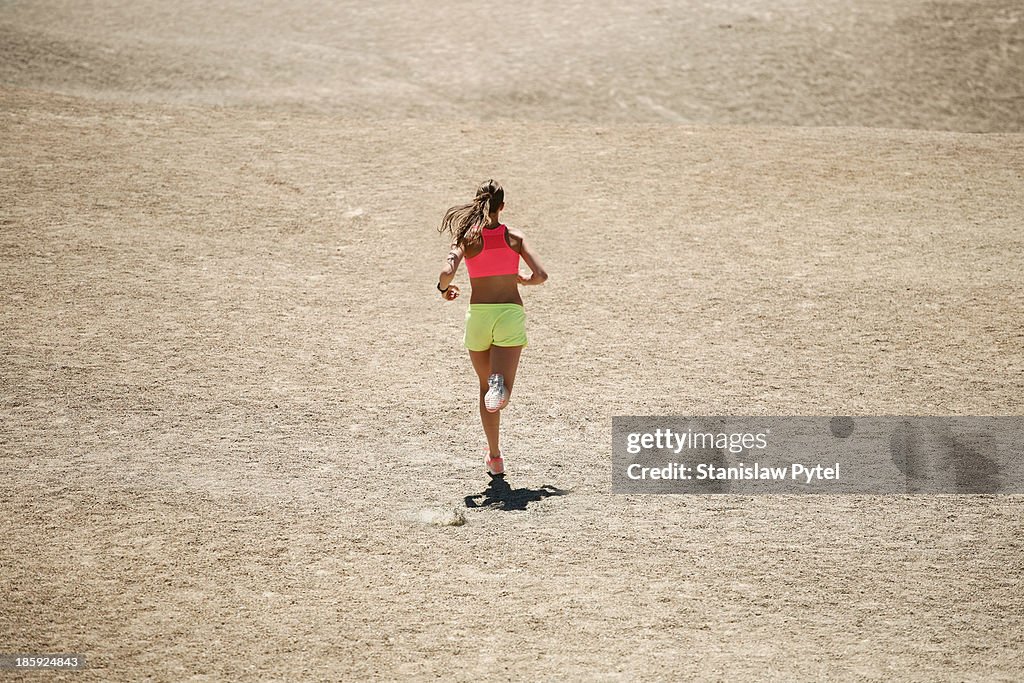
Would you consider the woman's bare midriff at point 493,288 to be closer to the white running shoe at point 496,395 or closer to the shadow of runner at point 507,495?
the white running shoe at point 496,395

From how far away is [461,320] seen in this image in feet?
35.9

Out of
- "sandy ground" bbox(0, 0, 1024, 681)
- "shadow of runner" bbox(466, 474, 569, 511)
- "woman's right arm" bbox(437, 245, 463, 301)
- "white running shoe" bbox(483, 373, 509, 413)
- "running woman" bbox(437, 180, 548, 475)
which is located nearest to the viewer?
"sandy ground" bbox(0, 0, 1024, 681)

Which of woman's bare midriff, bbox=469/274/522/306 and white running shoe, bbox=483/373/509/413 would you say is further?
woman's bare midriff, bbox=469/274/522/306

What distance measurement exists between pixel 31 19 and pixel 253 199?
29.5 feet

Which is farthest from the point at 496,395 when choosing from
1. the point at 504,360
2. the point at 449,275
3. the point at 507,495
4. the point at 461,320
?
the point at 461,320

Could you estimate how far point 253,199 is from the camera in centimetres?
1326

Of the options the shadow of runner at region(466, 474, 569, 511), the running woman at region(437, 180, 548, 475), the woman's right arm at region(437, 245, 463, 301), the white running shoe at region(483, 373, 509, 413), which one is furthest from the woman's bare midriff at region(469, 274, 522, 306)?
the shadow of runner at region(466, 474, 569, 511)

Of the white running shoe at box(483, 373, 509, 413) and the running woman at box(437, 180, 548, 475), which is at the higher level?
the running woman at box(437, 180, 548, 475)

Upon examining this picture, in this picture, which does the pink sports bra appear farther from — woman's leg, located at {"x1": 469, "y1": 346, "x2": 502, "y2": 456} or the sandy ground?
the sandy ground

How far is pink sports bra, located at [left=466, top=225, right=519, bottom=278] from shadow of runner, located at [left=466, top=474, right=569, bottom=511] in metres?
1.59

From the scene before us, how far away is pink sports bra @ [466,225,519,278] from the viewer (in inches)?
307

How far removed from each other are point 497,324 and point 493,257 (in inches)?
19.5

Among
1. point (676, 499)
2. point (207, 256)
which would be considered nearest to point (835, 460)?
point (676, 499)

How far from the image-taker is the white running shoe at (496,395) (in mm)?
7562
